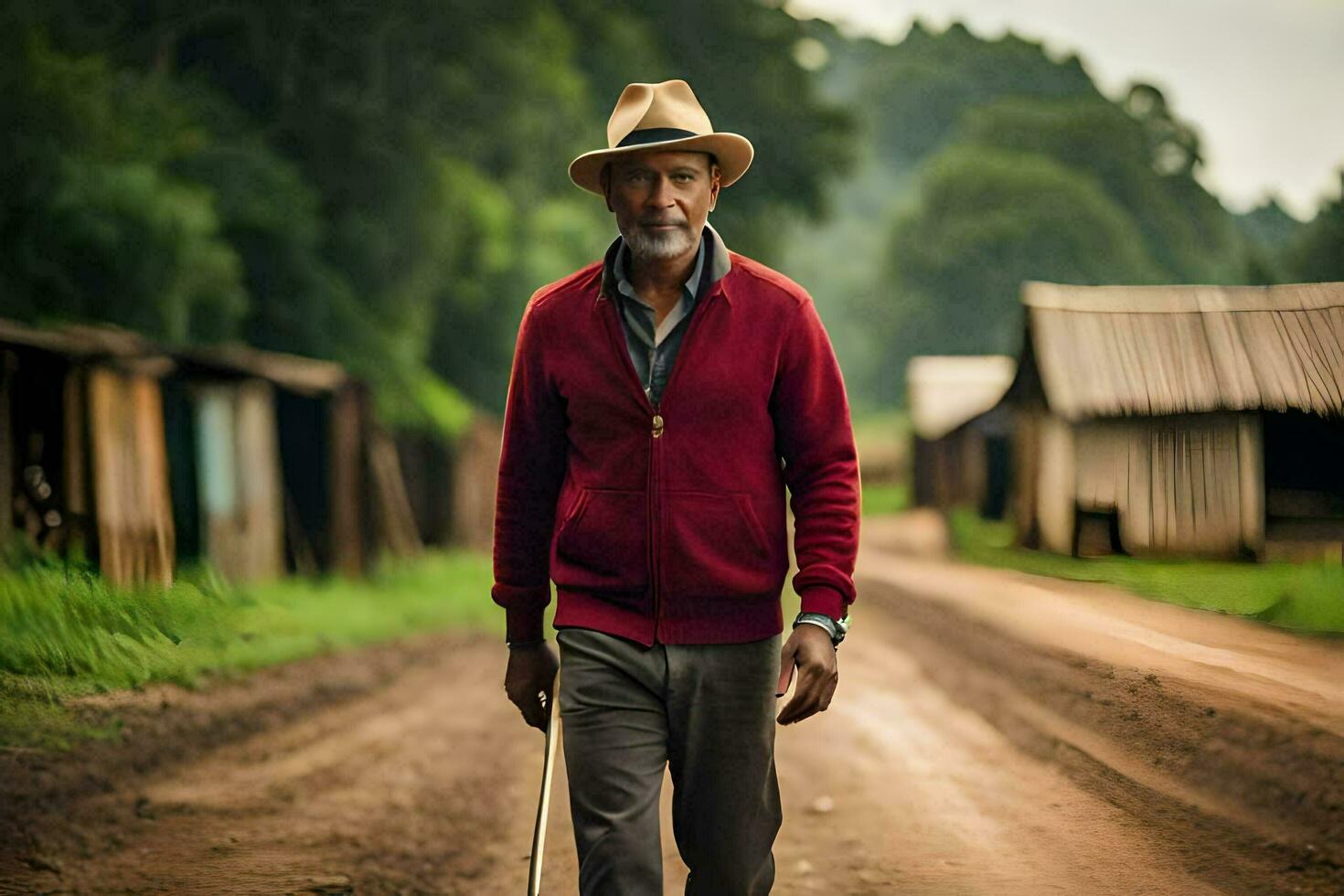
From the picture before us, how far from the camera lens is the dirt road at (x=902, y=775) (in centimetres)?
323

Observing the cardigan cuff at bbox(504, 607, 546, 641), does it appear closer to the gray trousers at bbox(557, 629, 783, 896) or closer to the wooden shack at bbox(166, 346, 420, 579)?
the gray trousers at bbox(557, 629, 783, 896)

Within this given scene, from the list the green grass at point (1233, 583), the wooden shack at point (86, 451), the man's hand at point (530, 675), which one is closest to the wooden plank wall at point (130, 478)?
the wooden shack at point (86, 451)

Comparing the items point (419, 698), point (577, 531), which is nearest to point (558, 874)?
point (577, 531)

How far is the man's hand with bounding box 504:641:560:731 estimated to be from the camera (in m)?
3.41

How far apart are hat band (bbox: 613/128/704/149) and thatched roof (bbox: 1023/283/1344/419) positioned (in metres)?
1.16

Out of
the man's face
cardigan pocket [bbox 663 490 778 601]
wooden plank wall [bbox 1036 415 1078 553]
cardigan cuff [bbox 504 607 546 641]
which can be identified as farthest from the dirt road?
the man's face

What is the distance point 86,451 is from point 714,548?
14.4 ft

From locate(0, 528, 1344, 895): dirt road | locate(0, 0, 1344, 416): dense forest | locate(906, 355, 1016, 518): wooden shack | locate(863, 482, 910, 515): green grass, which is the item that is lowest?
locate(0, 528, 1344, 895): dirt road

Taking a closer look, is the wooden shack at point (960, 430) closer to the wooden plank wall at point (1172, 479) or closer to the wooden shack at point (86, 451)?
the wooden plank wall at point (1172, 479)

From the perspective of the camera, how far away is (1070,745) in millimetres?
3688

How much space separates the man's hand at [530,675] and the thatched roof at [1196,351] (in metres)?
1.40

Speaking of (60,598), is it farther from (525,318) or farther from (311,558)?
(311,558)

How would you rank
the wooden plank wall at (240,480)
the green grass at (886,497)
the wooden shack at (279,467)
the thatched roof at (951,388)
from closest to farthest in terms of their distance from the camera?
1. the thatched roof at (951,388)
2. the green grass at (886,497)
3. the wooden shack at (279,467)
4. the wooden plank wall at (240,480)

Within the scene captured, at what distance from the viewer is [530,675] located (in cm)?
341
